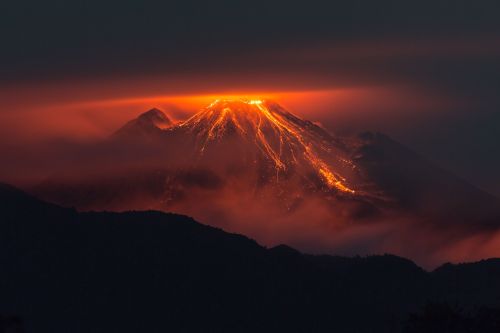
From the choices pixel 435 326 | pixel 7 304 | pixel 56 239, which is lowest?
pixel 435 326

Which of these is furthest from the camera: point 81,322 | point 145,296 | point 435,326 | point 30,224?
point 30,224

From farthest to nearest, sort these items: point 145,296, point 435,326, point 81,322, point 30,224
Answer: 1. point 30,224
2. point 145,296
3. point 81,322
4. point 435,326

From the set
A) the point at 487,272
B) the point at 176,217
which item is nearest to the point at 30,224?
the point at 176,217

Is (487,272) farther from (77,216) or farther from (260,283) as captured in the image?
(77,216)

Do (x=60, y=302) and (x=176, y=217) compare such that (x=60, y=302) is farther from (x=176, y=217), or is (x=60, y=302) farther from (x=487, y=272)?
(x=487, y=272)

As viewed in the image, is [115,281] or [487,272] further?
[487,272]

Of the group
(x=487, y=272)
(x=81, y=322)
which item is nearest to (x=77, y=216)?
(x=81, y=322)

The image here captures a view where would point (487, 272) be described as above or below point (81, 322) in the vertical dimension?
above
